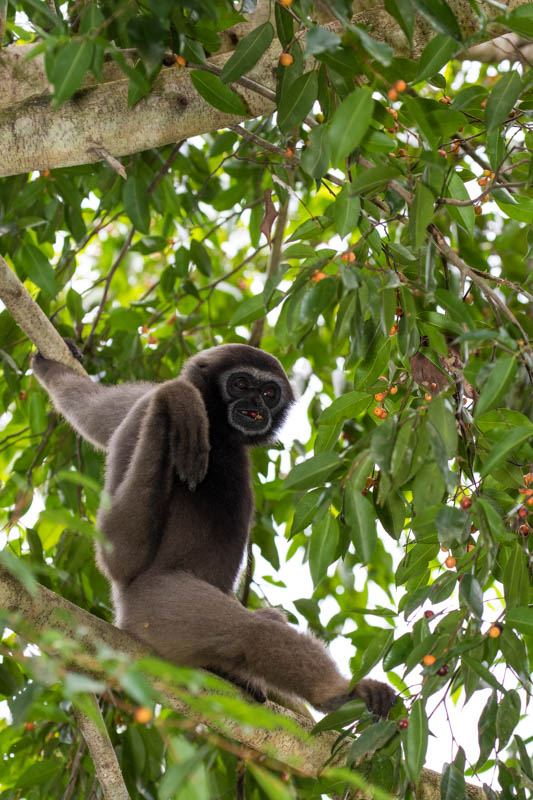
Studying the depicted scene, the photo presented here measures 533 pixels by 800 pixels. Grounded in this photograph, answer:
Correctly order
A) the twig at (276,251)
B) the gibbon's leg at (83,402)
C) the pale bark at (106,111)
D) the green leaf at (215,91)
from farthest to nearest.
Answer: the twig at (276,251)
the gibbon's leg at (83,402)
the pale bark at (106,111)
the green leaf at (215,91)

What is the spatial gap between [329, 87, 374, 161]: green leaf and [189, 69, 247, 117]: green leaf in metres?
1.13

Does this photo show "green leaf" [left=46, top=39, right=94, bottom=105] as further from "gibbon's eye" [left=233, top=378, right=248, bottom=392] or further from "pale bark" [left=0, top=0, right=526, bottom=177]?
"gibbon's eye" [left=233, top=378, right=248, bottom=392]

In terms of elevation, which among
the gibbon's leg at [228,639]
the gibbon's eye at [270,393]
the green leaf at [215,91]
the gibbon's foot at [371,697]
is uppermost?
the green leaf at [215,91]

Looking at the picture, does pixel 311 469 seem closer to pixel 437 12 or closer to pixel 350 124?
pixel 350 124

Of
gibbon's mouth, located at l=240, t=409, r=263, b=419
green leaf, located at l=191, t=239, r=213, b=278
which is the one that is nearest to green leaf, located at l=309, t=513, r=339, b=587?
gibbon's mouth, located at l=240, t=409, r=263, b=419

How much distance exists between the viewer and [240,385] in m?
5.49

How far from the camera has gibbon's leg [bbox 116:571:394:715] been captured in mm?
4023

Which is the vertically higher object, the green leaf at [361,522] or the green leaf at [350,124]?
the green leaf at [350,124]

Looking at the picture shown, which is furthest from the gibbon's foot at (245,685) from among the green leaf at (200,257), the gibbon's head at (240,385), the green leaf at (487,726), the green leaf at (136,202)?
the green leaf at (200,257)

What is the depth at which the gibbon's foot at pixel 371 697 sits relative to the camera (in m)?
3.96

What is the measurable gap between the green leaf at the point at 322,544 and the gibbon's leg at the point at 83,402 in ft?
8.63

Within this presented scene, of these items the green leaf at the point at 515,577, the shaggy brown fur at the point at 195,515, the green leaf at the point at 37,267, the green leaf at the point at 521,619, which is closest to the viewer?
the green leaf at the point at 521,619

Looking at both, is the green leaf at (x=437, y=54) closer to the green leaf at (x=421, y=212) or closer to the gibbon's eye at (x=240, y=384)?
the green leaf at (x=421, y=212)

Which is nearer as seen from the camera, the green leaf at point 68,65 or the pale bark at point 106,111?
the green leaf at point 68,65
